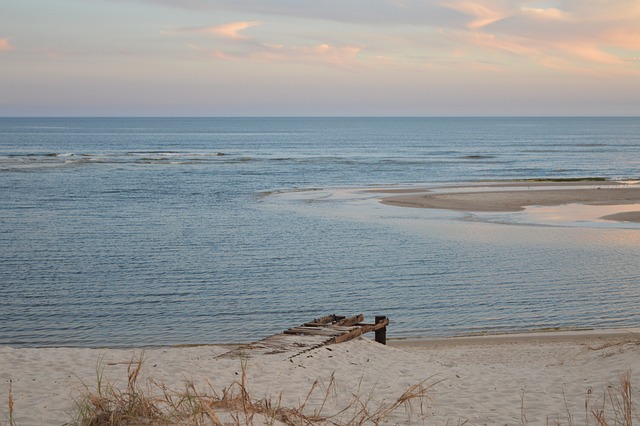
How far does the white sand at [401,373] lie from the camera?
8656 millimetres

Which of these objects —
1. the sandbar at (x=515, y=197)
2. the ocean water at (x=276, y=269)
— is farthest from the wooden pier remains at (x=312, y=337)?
the sandbar at (x=515, y=197)

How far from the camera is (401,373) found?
1113 centimetres

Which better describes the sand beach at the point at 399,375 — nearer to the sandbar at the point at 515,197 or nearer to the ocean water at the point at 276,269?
the ocean water at the point at 276,269

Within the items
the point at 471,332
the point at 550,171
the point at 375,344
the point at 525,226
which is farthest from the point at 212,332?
the point at 550,171

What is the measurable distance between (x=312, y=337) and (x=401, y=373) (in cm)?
217

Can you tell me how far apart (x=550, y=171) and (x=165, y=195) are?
34.8m

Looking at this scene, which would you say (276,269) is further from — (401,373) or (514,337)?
(401,373)

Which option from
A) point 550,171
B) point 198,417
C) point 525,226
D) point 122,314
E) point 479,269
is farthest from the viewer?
point 550,171

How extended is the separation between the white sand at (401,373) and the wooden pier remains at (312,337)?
19 centimetres

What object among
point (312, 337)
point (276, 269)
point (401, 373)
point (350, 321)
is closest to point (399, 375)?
point (401, 373)

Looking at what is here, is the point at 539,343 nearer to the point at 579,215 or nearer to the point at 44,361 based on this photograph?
the point at 44,361

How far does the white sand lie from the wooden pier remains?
0.19 meters

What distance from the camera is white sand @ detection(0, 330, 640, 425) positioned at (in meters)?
8.66

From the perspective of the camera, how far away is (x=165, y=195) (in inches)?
1663
